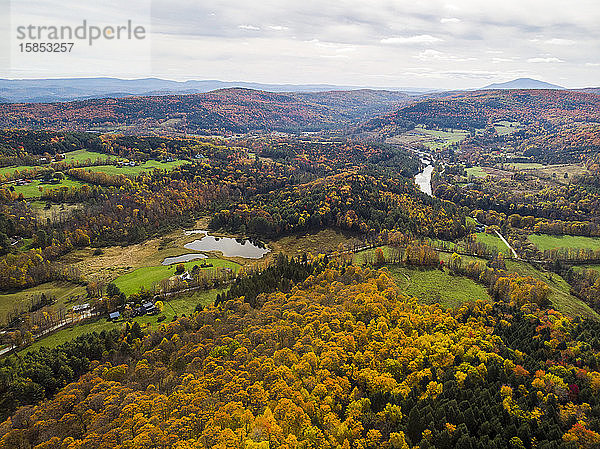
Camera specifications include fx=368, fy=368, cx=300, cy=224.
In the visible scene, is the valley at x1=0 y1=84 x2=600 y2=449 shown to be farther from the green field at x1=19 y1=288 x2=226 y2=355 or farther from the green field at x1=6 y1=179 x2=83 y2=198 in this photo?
the green field at x1=6 y1=179 x2=83 y2=198

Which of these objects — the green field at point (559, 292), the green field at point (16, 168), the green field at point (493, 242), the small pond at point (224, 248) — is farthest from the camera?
the green field at point (16, 168)

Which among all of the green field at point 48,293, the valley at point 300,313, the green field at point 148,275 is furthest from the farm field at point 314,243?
the green field at point 48,293

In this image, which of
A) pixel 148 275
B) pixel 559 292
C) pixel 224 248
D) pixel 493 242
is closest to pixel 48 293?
pixel 148 275

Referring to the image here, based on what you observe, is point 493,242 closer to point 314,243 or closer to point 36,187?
point 314,243

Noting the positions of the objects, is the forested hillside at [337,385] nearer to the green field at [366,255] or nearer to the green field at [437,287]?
the green field at [437,287]

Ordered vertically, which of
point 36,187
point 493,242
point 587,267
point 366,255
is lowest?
point 366,255

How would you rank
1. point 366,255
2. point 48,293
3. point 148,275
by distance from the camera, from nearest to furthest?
point 48,293
point 148,275
point 366,255
